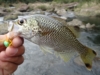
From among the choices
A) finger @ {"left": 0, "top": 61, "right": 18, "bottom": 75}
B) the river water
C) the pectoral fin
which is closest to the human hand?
finger @ {"left": 0, "top": 61, "right": 18, "bottom": 75}

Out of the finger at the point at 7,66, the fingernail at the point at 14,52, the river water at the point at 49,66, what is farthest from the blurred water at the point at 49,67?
the fingernail at the point at 14,52

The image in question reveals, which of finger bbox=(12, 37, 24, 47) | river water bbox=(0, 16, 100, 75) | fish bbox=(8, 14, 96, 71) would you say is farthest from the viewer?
river water bbox=(0, 16, 100, 75)

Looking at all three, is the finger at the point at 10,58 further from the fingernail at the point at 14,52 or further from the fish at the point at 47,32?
the fish at the point at 47,32

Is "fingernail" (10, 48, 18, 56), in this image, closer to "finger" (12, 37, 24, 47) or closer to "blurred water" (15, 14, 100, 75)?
"finger" (12, 37, 24, 47)

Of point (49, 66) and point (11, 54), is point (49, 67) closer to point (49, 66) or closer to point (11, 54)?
point (49, 66)

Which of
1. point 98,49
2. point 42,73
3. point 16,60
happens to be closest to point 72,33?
point 16,60

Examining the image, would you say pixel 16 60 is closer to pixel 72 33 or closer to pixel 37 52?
pixel 72 33
